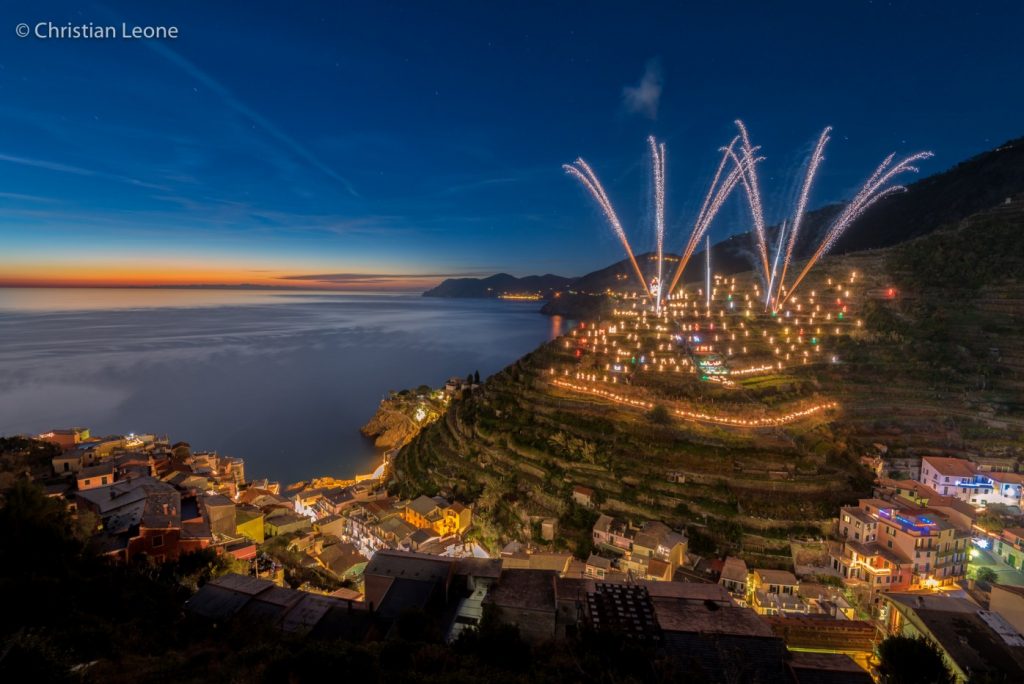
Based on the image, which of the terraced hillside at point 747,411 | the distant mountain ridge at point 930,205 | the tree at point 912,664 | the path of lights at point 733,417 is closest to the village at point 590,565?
the tree at point 912,664

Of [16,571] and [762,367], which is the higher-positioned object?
[762,367]

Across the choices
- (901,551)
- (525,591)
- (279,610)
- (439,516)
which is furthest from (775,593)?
(279,610)

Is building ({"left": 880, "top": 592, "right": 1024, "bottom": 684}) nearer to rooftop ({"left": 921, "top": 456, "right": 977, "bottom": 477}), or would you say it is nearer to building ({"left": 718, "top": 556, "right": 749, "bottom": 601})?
building ({"left": 718, "top": 556, "right": 749, "bottom": 601})

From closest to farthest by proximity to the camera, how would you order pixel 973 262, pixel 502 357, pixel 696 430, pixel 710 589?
pixel 710 589, pixel 696 430, pixel 973 262, pixel 502 357

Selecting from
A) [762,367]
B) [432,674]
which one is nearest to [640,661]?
[432,674]

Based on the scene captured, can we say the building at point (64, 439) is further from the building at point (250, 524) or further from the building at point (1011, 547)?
the building at point (1011, 547)

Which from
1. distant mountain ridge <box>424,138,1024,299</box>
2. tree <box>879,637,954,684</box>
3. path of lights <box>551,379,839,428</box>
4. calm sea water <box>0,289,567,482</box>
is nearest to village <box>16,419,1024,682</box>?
tree <box>879,637,954,684</box>

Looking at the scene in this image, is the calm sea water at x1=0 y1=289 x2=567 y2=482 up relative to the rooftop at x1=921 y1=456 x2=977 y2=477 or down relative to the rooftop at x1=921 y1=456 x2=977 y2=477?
down

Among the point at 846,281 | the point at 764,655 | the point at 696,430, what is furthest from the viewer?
the point at 846,281

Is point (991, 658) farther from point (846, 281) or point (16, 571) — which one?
point (846, 281)
